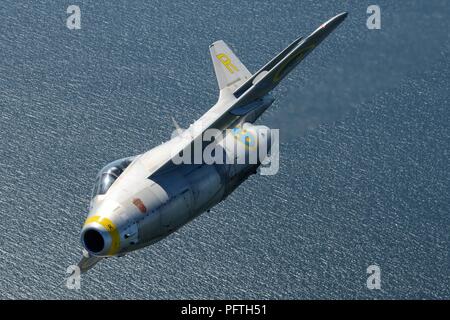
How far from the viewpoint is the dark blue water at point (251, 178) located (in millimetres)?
111250

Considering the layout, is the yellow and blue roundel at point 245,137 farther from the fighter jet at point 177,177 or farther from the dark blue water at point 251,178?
the dark blue water at point 251,178

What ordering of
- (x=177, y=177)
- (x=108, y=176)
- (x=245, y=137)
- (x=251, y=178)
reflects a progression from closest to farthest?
(x=108, y=176), (x=177, y=177), (x=245, y=137), (x=251, y=178)

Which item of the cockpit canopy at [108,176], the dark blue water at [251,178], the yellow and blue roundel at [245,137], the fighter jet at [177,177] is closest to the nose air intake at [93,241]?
the fighter jet at [177,177]

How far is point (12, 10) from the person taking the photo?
156 m

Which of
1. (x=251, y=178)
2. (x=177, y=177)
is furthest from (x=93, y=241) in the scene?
(x=251, y=178)

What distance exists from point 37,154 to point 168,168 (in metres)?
71.0

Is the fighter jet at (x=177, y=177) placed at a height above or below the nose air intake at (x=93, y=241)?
above

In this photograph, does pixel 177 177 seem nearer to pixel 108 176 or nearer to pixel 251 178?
pixel 108 176

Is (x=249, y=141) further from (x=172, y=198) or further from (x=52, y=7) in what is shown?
(x=52, y=7)

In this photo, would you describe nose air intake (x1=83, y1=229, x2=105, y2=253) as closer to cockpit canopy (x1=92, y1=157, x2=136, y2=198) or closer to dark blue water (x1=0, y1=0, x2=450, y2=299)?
cockpit canopy (x1=92, y1=157, x2=136, y2=198)

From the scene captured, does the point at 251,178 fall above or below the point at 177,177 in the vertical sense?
above

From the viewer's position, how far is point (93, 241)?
5550 cm

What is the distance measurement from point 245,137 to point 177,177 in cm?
976

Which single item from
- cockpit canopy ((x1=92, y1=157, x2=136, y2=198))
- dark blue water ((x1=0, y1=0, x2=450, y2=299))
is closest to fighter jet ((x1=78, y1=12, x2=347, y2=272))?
cockpit canopy ((x1=92, y1=157, x2=136, y2=198))
